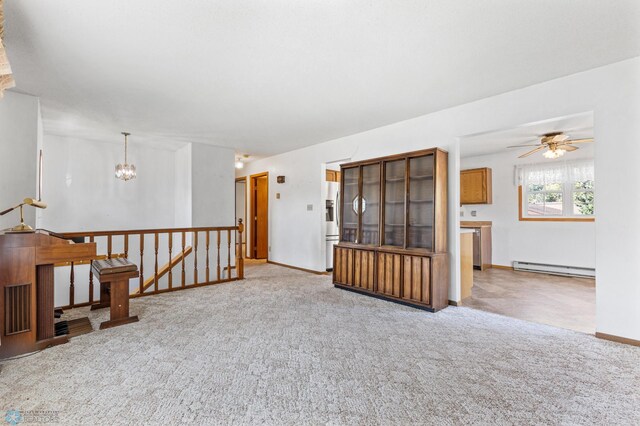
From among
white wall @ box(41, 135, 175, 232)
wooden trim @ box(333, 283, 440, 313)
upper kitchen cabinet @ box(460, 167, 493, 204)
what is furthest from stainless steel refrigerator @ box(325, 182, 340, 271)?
white wall @ box(41, 135, 175, 232)

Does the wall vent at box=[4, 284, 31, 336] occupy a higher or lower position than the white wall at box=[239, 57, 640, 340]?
lower

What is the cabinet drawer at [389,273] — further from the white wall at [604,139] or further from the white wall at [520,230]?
the white wall at [520,230]

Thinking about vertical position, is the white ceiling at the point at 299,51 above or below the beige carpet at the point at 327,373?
above

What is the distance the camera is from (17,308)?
7.87 feet

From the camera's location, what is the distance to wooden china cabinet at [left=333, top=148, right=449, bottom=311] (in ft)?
11.9

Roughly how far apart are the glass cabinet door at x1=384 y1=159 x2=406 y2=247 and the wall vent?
371 cm

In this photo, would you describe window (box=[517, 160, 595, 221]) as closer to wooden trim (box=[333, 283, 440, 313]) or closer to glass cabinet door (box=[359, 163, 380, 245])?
glass cabinet door (box=[359, 163, 380, 245])

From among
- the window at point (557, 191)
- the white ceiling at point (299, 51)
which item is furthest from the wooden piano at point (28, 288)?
the window at point (557, 191)

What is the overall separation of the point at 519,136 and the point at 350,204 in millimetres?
3037

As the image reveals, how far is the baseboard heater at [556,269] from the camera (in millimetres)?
5391

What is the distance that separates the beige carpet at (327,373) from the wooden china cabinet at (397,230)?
51 centimetres

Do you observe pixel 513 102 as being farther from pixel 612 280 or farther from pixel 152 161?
pixel 152 161

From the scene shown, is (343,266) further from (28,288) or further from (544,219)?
(544,219)

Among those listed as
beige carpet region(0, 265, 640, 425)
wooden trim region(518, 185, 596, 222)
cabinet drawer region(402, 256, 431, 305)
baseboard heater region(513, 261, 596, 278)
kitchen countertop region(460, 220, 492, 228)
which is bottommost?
beige carpet region(0, 265, 640, 425)
